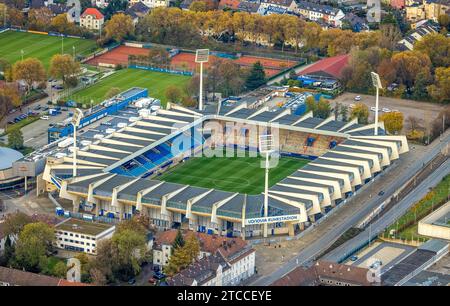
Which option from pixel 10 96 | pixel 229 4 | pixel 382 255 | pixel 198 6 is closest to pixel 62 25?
pixel 198 6

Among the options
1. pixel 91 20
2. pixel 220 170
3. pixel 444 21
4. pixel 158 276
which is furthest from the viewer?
pixel 91 20

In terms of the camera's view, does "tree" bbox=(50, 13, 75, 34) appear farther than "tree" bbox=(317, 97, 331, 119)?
Yes

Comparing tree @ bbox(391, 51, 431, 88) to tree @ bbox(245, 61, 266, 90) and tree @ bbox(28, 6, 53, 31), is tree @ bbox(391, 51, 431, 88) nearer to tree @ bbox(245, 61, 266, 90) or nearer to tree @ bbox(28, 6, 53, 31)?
tree @ bbox(245, 61, 266, 90)

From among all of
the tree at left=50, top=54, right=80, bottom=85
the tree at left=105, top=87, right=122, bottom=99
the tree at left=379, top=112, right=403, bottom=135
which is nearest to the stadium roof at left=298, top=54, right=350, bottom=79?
the tree at left=379, top=112, right=403, bottom=135

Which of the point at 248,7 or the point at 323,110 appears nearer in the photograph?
the point at 323,110

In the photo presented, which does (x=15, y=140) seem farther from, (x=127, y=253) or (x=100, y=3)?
(x=100, y=3)
